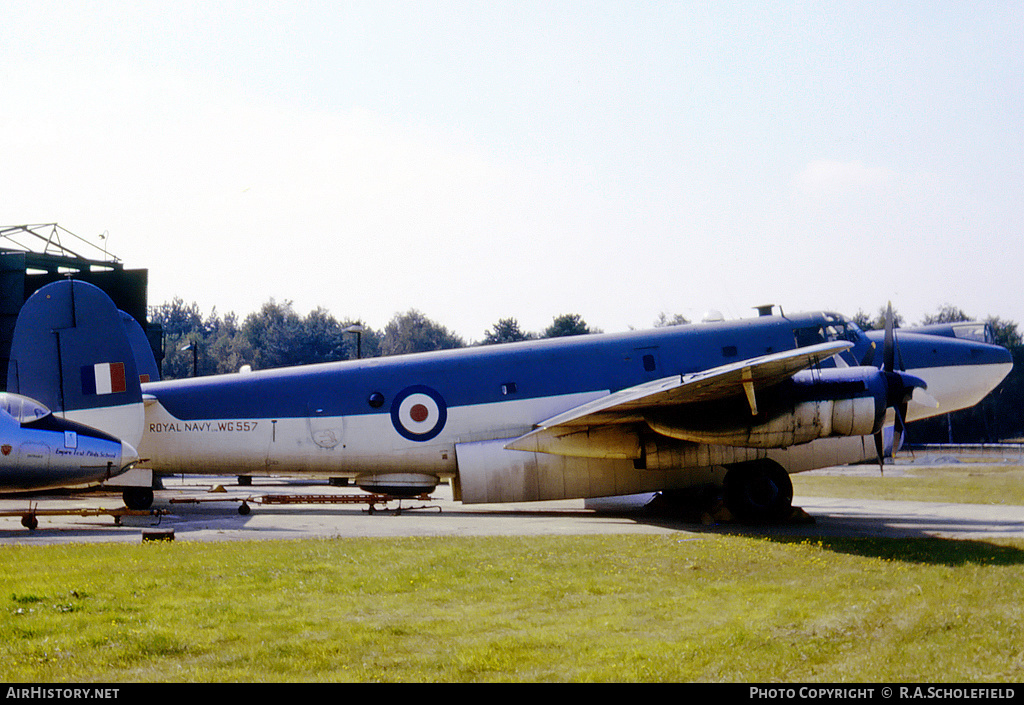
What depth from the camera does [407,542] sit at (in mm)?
13477

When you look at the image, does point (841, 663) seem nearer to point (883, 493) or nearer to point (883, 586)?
point (883, 586)

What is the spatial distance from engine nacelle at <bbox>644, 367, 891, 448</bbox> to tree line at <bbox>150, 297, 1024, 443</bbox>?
66.5 ft

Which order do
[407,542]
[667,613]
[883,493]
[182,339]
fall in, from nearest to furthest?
[667,613]
[407,542]
[883,493]
[182,339]

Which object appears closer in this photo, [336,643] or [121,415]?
[336,643]

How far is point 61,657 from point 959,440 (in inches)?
2860

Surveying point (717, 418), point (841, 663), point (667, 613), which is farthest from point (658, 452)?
point (841, 663)

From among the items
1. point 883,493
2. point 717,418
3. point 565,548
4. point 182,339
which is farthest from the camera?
point 182,339

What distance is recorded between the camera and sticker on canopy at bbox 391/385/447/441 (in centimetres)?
1877

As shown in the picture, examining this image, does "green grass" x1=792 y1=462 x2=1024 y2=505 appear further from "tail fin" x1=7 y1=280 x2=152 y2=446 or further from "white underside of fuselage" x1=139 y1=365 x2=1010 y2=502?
"tail fin" x1=7 y1=280 x2=152 y2=446

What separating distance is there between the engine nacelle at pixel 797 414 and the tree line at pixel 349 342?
20280 millimetres

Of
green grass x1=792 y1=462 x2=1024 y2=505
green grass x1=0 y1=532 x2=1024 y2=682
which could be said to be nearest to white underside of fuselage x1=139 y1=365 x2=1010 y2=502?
green grass x1=0 y1=532 x2=1024 y2=682

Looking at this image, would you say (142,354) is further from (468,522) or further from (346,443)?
(468,522)

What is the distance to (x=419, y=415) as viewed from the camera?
18812mm

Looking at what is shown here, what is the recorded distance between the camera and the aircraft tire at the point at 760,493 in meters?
16.6
